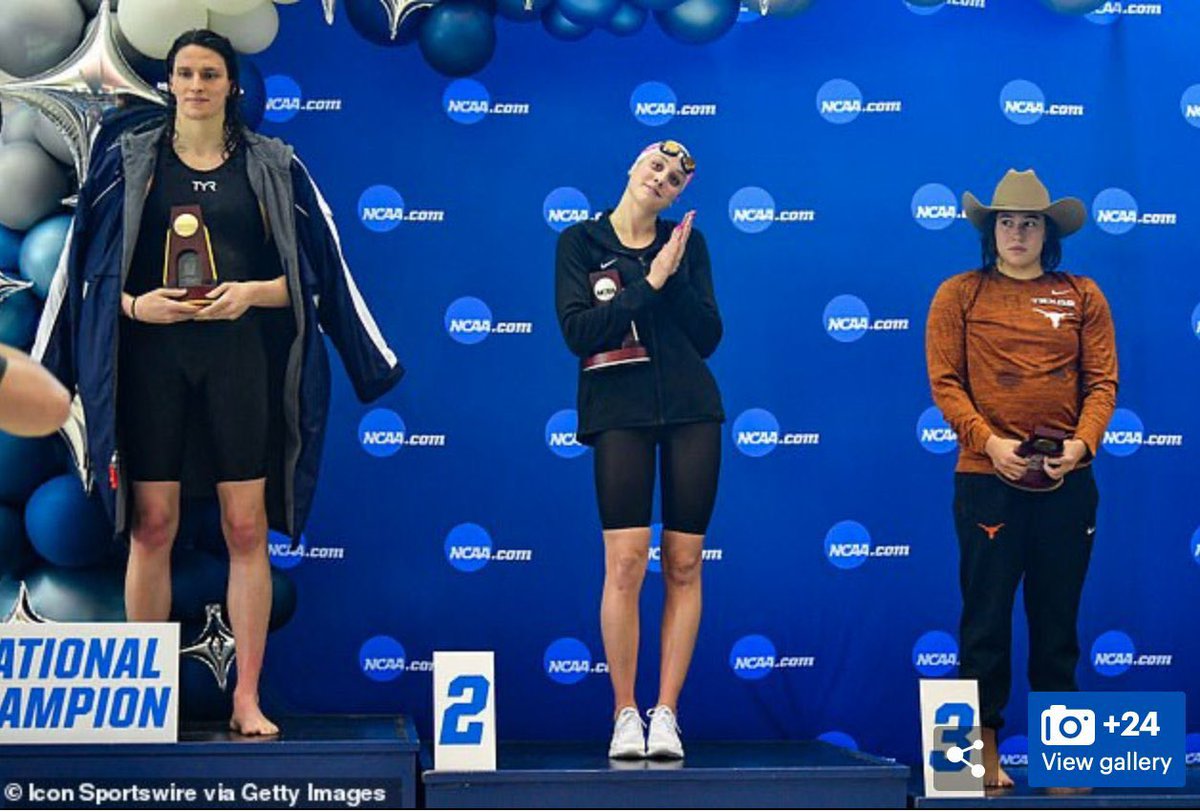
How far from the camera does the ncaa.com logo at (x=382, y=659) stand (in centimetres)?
577

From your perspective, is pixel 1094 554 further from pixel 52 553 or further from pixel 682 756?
pixel 52 553

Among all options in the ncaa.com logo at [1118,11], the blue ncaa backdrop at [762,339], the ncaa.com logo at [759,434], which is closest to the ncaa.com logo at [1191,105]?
the blue ncaa backdrop at [762,339]

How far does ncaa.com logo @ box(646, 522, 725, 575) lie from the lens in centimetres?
586

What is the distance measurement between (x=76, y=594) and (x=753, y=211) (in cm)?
241

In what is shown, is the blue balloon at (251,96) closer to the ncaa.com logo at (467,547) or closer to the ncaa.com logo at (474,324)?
the ncaa.com logo at (474,324)

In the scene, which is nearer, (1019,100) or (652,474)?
(652,474)

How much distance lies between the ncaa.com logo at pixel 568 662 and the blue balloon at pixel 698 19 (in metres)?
1.96

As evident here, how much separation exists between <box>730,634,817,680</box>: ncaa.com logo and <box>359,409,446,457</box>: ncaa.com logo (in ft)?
4.08

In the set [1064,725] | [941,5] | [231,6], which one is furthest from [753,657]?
[231,6]

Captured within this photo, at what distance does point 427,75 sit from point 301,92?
1.31ft

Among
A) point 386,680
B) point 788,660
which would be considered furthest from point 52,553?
point 788,660

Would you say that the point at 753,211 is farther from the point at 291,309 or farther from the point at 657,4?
the point at 291,309

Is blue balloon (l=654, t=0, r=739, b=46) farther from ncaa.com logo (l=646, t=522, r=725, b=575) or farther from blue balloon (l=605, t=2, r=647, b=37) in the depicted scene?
ncaa.com logo (l=646, t=522, r=725, b=575)

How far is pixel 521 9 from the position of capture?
5.78 metres
